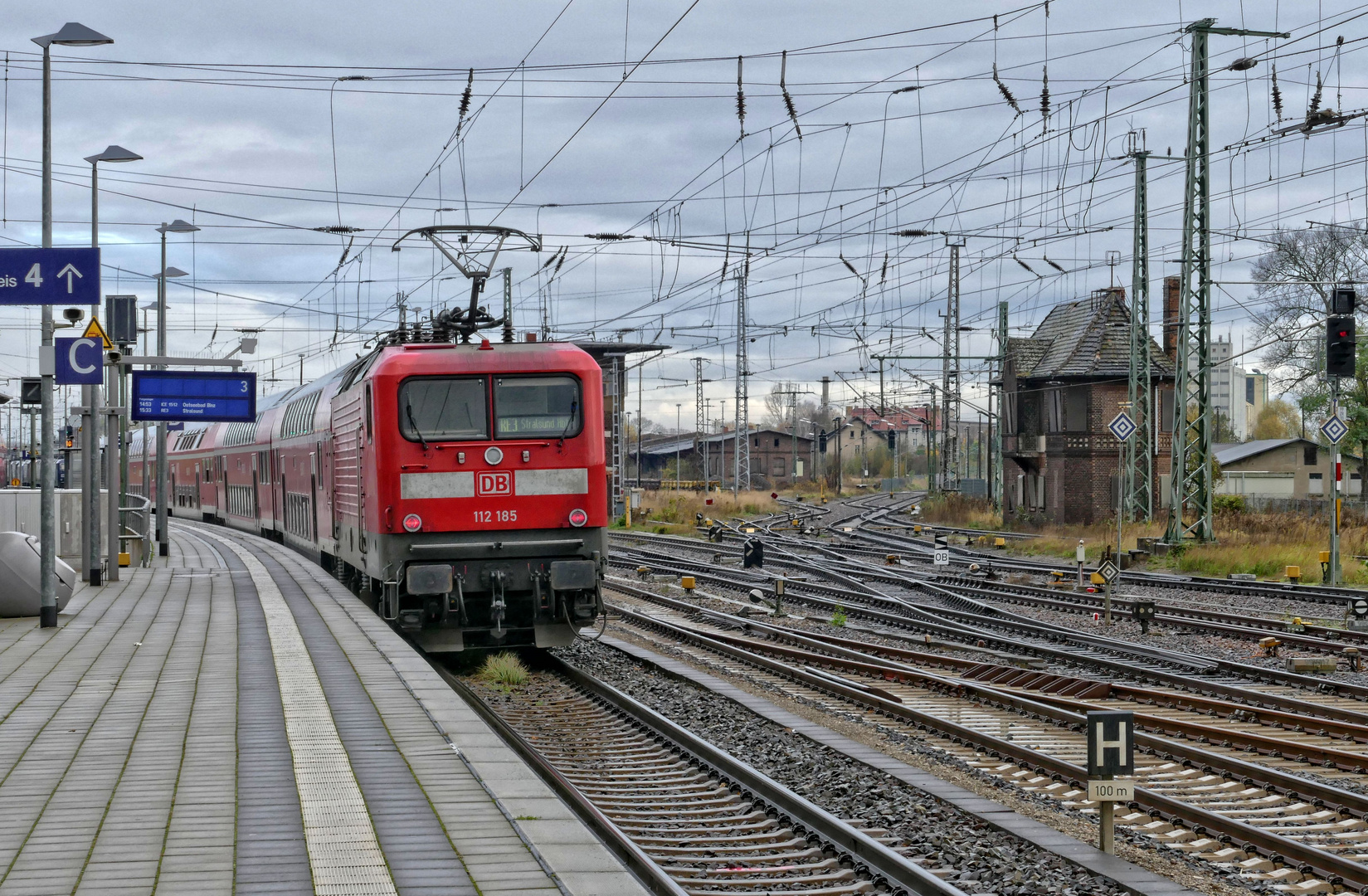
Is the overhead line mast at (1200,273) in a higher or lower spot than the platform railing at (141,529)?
higher

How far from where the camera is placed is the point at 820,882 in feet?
23.1

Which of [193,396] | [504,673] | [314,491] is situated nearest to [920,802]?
[504,673]

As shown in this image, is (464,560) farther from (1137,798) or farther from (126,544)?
(126,544)

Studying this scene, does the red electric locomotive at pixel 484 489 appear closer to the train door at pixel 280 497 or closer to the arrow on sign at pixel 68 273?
the arrow on sign at pixel 68 273

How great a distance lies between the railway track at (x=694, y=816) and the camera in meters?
6.97

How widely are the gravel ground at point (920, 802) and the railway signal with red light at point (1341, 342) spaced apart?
571 inches

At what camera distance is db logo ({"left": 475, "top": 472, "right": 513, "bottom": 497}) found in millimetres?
13672

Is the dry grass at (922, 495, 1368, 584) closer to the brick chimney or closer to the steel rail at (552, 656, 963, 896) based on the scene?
the brick chimney

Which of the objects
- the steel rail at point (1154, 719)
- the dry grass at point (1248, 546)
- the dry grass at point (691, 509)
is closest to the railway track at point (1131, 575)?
the dry grass at point (1248, 546)

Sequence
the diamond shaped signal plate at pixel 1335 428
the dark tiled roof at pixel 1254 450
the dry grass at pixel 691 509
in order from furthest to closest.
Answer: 1. the dark tiled roof at pixel 1254 450
2. the dry grass at pixel 691 509
3. the diamond shaped signal plate at pixel 1335 428

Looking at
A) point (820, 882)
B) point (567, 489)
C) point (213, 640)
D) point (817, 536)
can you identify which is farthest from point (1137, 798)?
point (817, 536)

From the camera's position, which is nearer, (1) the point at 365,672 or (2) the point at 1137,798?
(2) the point at 1137,798

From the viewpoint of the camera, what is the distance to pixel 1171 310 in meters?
52.8

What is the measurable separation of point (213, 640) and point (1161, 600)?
52.2ft
